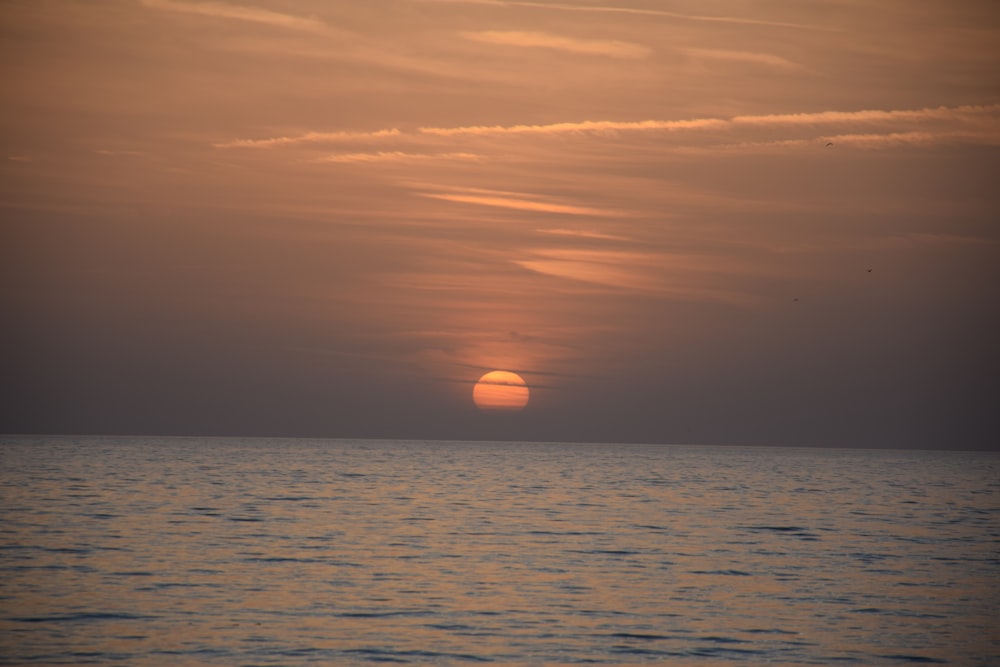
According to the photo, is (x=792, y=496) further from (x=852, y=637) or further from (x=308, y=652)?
(x=308, y=652)

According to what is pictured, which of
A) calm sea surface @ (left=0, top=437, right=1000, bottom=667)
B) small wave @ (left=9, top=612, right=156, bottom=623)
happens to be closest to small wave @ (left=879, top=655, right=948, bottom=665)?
calm sea surface @ (left=0, top=437, right=1000, bottom=667)

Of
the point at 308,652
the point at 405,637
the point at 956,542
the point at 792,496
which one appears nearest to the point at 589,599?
the point at 405,637

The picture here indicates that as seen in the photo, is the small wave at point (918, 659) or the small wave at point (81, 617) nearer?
the small wave at point (918, 659)

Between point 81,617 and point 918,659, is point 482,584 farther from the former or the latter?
point 918,659

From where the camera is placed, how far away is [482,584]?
38.2 meters

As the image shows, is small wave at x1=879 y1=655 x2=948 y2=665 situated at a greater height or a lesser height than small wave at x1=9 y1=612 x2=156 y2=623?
lesser

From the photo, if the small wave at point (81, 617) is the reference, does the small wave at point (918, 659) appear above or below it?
below

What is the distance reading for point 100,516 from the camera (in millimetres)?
60344

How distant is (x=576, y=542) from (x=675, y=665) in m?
23.8

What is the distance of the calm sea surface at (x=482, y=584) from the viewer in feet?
95.9

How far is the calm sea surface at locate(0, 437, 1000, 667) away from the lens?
2923 cm

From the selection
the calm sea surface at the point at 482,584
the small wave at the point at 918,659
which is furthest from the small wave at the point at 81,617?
the small wave at the point at 918,659

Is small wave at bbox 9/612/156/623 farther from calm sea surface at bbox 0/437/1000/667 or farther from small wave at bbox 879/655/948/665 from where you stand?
small wave at bbox 879/655/948/665

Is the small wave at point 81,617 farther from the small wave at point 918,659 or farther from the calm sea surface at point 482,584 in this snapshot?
the small wave at point 918,659
